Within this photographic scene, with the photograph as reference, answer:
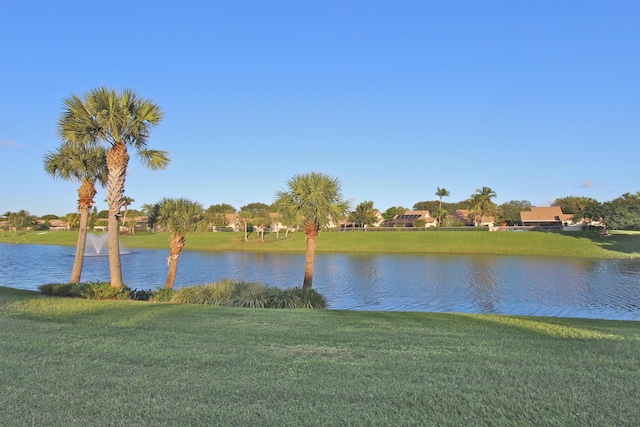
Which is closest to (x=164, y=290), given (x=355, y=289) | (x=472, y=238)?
(x=355, y=289)

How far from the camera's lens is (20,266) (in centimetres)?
Answer: 3734

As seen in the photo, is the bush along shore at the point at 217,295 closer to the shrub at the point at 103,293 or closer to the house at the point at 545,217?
the shrub at the point at 103,293

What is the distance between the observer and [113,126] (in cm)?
1569

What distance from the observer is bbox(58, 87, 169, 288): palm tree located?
15.8 metres

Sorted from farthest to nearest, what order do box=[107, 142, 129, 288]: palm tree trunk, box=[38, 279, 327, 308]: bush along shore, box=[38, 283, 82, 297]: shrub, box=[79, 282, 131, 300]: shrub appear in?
1. box=[107, 142, 129, 288]: palm tree trunk
2. box=[38, 283, 82, 297]: shrub
3. box=[79, 282, 131, 300]: shrub
4. box=[38, 279, 327, 308]: bush along shore

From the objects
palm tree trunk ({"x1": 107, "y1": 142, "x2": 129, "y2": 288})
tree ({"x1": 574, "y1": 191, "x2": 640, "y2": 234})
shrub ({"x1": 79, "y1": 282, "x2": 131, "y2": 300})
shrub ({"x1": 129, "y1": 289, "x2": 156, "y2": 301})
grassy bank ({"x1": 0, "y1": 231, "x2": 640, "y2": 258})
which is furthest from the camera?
tree ({"x1": 574, "y1": 191, "x2": 640, "y2": 234})

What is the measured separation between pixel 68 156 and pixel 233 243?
A: 155ft

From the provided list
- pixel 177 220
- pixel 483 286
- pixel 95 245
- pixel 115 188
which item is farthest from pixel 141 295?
pixel 95 245

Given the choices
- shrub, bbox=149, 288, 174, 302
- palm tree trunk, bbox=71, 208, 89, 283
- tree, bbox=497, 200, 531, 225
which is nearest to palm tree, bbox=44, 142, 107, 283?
palm tree trunk, bbox=71, 208, 89, 283

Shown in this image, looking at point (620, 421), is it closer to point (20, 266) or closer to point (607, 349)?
point (607, 349)

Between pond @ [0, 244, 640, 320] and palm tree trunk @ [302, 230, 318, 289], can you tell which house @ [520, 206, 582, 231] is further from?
palm tree trunk @ [302, 230, 318, 289]

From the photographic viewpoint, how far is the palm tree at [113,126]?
51.7 feet

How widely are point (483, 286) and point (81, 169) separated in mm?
21001

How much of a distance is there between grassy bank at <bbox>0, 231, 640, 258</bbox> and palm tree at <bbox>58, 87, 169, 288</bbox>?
41932 millimetres
